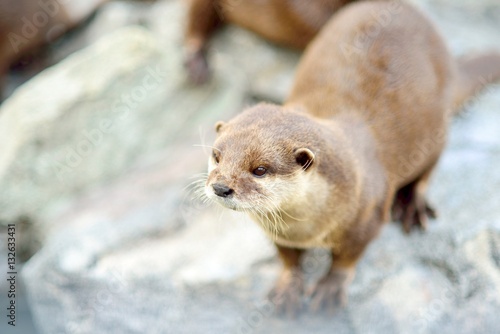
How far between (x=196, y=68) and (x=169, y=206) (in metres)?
1.28

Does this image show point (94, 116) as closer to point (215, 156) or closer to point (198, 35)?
point (198, 35)

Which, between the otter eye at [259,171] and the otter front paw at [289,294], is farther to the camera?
the otter front paw at [289,294]

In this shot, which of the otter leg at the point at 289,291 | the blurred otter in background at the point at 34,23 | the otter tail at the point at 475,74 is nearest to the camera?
the otter leg at the point at 289,291

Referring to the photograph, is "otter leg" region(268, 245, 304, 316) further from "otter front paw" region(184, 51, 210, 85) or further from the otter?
"otter front paw" region(184, 51, 210, 85)

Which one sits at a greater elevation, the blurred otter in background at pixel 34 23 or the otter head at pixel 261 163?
the otter head at pixel 261 163

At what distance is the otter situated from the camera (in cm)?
247

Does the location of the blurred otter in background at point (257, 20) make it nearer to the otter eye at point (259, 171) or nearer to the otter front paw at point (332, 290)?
the otter front paw at point (332, 290)

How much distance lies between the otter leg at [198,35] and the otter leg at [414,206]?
5.91 feet

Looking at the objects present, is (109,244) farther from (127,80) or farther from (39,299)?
(127,80)

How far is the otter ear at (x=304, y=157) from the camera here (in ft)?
8.09

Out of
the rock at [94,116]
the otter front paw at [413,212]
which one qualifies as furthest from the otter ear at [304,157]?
the rock at [94,116]

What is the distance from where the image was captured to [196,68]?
4.71 metres

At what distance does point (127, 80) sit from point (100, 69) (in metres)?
0.20

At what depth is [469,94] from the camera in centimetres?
395
